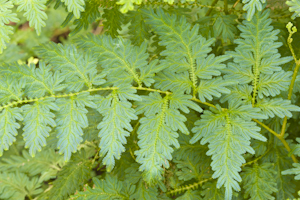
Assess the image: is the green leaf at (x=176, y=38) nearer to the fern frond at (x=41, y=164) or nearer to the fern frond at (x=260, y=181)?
the fern frond at (x=260, y=181)

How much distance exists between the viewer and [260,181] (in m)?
1.31

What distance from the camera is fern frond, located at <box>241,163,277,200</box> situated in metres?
1.28

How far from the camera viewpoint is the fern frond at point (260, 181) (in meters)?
1.28

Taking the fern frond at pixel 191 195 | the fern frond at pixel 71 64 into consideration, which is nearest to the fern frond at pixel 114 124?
the fern frond at pixel 71 64

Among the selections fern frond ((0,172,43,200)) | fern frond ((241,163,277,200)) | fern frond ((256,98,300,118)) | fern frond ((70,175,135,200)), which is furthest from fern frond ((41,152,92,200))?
fern frond ((256,98,300,118))

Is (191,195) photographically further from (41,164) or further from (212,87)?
(41,164)

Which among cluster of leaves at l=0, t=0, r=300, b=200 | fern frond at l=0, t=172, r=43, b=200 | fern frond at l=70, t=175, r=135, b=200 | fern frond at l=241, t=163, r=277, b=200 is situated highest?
cluster of leaves at l=0, t=0, r=300, b=200

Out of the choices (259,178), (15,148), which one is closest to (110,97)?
(259,178)

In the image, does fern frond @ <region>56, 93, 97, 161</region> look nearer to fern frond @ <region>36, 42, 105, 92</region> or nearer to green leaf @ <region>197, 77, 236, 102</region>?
fern frond @ <region>36, 42, 105, 92</region>

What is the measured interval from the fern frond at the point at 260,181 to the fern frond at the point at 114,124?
694 millimetres

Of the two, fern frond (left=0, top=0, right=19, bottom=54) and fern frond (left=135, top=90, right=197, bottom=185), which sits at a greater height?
fern frond (left=0, top=0, right=19, bottom=54)

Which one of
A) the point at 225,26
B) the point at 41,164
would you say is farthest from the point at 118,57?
the point at 41,164

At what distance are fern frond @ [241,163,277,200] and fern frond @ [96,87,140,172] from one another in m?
0.69

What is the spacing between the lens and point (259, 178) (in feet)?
4.32
